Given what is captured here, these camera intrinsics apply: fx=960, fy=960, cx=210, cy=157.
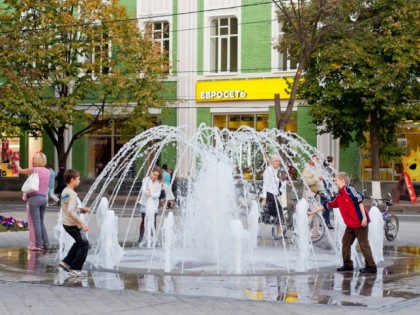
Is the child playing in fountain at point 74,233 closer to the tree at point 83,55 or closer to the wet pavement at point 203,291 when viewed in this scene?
the wet pavement at point 203,291

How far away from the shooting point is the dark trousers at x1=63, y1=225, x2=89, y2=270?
13.1m

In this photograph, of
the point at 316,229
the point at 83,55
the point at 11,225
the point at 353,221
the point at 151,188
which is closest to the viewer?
the point at 353,221

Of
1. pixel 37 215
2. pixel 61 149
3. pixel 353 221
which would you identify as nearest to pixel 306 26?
pixel 61 149

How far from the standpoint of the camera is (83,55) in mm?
41219

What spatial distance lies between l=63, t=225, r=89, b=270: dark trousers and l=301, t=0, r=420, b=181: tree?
2198 centimetres

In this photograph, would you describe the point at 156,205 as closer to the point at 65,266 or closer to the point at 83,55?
the point at 65,266

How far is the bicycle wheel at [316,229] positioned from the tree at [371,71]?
15.4m

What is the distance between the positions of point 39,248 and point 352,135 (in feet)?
77.3

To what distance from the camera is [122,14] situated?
40688 millimetres

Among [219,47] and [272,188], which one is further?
[219,47]

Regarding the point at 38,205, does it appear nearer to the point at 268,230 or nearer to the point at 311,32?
the point at 268,230

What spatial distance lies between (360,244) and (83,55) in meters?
28.9

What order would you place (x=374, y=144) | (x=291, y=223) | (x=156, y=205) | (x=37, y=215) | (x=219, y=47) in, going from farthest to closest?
(x=219, y=47) < (x=374, y=144) < (x=291, y=223) < (x=156, y=205) < (x=37, y=215)

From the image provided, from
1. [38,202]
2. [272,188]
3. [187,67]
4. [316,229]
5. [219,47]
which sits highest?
[219,47]
